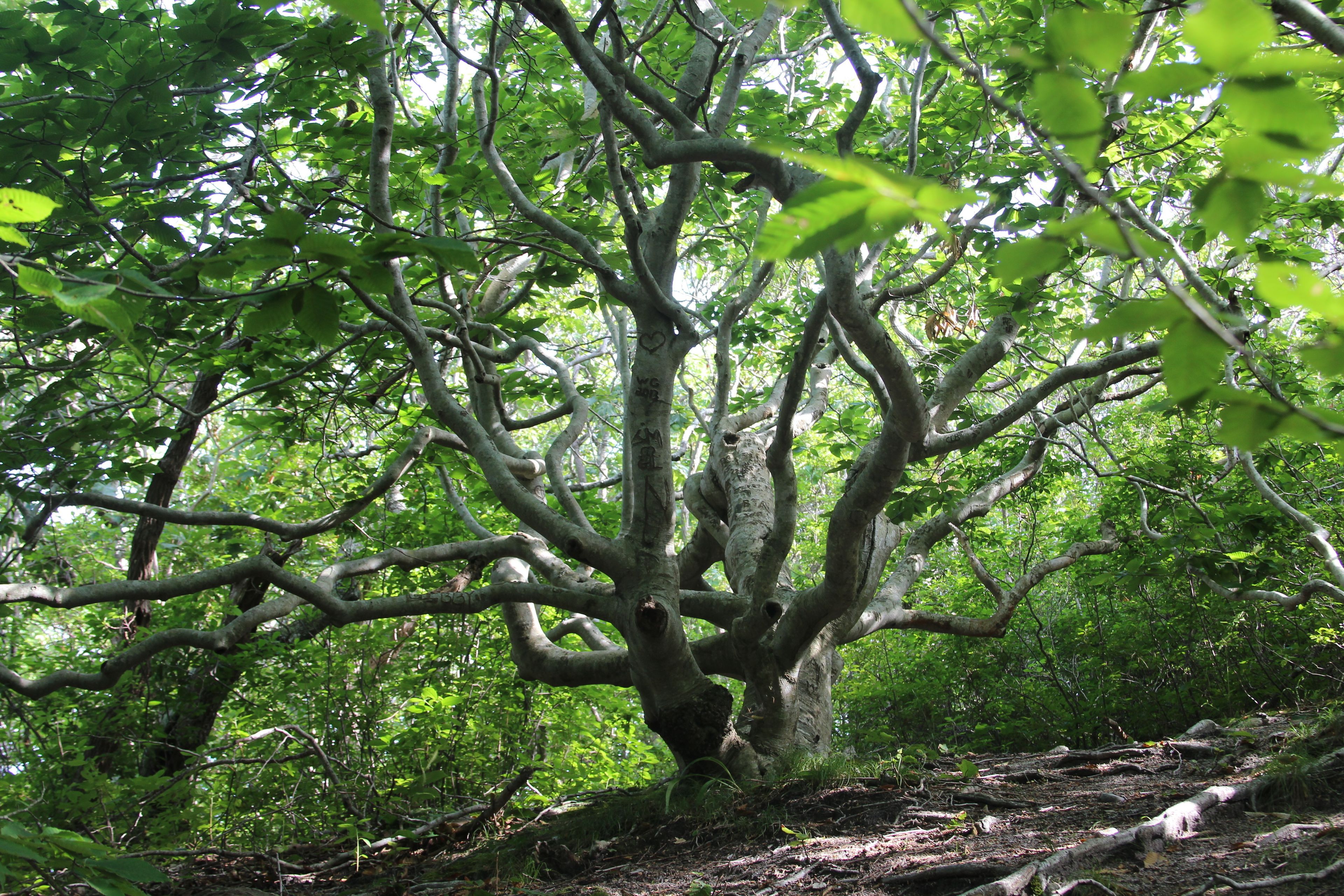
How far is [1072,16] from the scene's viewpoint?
0.65 m

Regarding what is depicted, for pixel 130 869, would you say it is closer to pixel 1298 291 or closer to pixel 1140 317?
pixel 1140 317

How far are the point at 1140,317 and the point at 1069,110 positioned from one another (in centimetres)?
19

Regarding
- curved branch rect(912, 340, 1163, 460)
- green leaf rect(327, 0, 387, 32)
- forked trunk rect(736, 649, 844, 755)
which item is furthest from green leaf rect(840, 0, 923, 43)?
forked trunk rect(736, 649, 844, 755)

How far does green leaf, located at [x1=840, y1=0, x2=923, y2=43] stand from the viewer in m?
0.62

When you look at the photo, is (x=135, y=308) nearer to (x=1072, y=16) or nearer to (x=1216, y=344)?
(x=1072, y=16)

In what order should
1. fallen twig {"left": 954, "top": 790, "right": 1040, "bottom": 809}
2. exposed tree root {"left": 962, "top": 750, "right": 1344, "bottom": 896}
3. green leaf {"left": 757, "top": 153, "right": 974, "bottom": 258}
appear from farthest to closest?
fallen twig {"left": 954, "top": 790, "right": 1040, "bottom": 809} → exposed tree root {"left": 962, "top": 750, "right": 1344, "bottom": 896} → green leaf {"left": 757, "top": 153, "right": 974, "bottom": 258}

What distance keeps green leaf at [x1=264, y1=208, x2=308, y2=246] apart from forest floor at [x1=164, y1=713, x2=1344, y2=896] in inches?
87.1

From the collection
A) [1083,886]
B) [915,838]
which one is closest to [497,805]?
[915,838]

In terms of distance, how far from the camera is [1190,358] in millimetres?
690

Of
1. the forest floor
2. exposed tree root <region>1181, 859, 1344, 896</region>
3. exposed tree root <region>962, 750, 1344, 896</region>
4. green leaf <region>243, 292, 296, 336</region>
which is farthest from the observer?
the forest floor

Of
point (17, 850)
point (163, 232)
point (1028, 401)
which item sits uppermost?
point (163, 232)

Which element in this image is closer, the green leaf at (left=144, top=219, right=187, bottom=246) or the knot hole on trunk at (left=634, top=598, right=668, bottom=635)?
the green leaf at (left=144, top=219, right=187, bottom=246)

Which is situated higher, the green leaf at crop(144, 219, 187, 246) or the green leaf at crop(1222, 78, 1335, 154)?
the green leaf at crop(144, 219, 187, 246)

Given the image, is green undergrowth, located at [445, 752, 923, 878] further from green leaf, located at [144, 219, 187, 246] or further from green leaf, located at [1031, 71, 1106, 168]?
green leaf, located at [1031, 71, 1106, 168]
